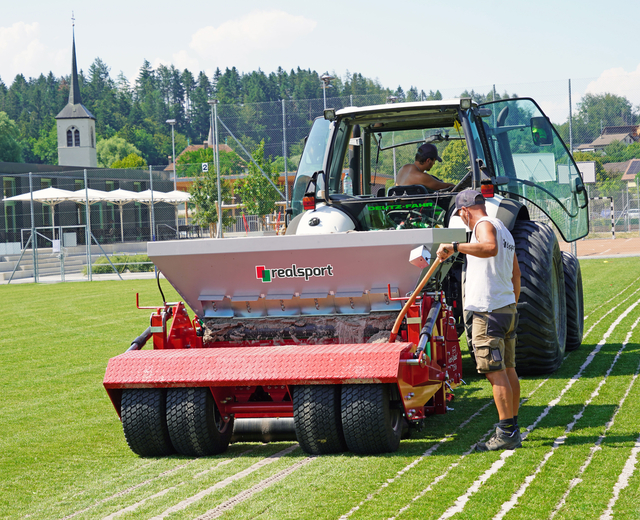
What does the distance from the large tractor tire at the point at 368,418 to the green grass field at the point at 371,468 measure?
3.6 inches

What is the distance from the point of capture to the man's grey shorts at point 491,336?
4930mm

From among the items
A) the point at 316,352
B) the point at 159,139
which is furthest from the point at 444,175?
the point at 159,139

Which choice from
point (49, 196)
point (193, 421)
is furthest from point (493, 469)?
point (49, 196)

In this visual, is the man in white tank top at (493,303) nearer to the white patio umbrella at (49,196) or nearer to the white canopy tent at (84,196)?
the white canopy tent at (84,196)

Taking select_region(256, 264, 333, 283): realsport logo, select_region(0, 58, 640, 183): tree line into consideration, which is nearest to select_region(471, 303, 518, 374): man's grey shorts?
select_region(256, 264, 333, 283): realsport logo

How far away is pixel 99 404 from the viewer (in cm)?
712

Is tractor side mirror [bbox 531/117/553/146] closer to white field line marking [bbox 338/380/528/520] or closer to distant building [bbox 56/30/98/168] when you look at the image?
white field line marking [bbox 338/380/528/520]

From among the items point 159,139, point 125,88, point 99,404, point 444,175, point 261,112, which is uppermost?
point 125,88

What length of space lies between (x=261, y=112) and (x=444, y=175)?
17872 mm

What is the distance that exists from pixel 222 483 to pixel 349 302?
182cm

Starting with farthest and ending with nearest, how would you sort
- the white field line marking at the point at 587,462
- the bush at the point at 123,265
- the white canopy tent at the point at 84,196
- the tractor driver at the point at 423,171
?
1. the white canopy tent at the point at 84,196
2. the bush at the point at 123,265
3. the tractor driver at the point at 423,171
4. the white field line marking at the point at 587,462

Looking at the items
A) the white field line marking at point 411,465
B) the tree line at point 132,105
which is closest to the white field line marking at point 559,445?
the white field line marking at point 411,465

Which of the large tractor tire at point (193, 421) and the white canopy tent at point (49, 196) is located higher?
the white canopy tent at point (49, 196)

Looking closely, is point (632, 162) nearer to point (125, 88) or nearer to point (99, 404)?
point (99, 404)
